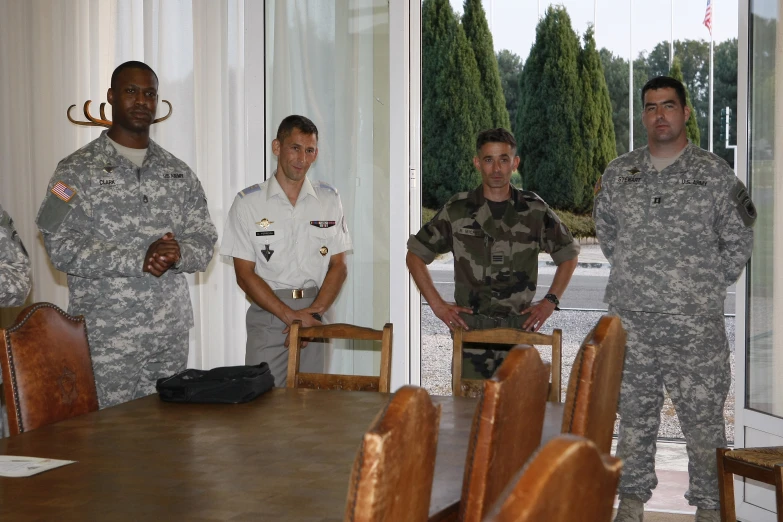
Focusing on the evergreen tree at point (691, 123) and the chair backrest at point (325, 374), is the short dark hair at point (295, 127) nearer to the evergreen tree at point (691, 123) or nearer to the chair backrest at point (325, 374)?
the chair backrest at point (325, 374)

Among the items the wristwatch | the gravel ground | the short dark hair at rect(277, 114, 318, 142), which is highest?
the short dark hair at rect(277, 114, 318, 142)

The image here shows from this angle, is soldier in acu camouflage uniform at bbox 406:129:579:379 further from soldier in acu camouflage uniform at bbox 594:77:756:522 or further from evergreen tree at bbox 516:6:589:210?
evergreen tree at bbox 516:6:589:210

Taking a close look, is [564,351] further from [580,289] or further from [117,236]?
[117,236]

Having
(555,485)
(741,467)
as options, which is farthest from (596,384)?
(741,467)

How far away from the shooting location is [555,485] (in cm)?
61

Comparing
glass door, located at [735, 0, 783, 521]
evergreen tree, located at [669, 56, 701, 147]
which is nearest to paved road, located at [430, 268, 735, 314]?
evergreen tree, located at [669, 56, 701, 147]

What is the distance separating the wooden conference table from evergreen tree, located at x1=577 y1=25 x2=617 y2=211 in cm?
1328

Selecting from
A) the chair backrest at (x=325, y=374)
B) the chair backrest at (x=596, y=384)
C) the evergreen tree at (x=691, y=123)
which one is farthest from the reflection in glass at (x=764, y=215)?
the evergreen tree at (x=691, y=123)

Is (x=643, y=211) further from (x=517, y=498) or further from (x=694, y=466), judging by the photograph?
(x=517, y=498)

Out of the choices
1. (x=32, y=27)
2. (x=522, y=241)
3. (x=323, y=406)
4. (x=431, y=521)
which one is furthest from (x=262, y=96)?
(x=431, y=521)

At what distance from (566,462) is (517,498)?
0.04 meters

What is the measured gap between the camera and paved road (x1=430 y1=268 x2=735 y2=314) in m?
12.3

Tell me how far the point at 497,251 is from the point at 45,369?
75.0 inches

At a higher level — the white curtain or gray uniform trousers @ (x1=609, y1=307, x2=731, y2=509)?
the white curtain
